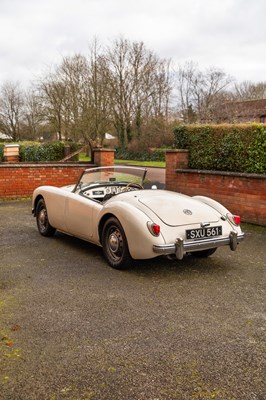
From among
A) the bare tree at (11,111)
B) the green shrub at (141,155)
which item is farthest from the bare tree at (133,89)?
the bare tree at (11,111)

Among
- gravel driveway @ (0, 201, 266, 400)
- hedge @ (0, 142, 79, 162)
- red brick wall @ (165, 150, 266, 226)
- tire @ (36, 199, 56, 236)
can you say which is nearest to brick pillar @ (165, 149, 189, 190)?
red brick wall @ (165, 150, 266, 226)

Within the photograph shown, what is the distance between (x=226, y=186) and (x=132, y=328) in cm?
569

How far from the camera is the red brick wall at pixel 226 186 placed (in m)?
7.55

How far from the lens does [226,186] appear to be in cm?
824

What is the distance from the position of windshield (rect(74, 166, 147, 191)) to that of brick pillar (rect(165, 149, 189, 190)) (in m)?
3.55

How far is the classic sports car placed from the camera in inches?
168

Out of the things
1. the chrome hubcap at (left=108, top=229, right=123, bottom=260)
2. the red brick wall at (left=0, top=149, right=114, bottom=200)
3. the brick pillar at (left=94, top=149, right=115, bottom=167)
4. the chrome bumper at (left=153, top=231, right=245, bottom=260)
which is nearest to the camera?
the chrome bumper at (left=153, top=231, right=245, bottom=260)

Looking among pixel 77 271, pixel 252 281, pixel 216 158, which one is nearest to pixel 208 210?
pixel 252 281

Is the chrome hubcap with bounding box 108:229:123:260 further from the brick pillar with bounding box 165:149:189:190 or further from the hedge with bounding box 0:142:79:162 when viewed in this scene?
the hedge with bounding box 0:142:79:162

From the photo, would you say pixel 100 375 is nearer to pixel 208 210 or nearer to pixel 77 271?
pixel 77 271

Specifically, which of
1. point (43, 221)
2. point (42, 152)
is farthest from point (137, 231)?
point (42, 152)

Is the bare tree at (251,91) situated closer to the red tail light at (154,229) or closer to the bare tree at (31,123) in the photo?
the bare tree at (31,123)

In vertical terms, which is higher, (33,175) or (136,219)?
(33,175)

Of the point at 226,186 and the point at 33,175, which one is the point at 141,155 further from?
the point at 226,186
